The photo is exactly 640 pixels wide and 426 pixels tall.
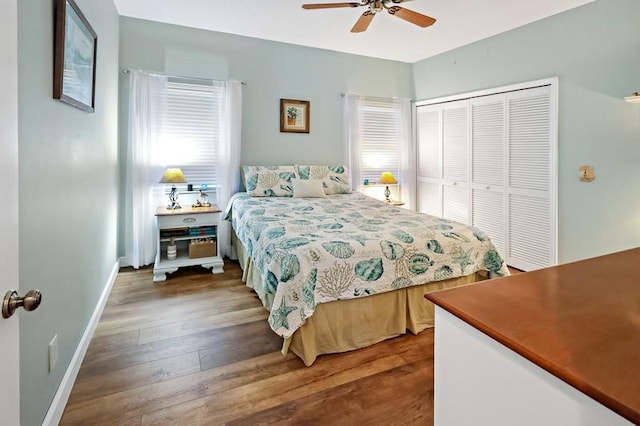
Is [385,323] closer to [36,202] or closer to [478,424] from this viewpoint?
[478,424]

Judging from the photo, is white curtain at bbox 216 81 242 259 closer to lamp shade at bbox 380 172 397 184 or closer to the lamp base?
the lamp base

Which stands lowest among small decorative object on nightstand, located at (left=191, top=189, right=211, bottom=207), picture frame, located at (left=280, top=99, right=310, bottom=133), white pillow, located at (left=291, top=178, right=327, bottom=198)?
small decorative object on nightstand, located at (left=191, top=189, right=211, bottom=207)

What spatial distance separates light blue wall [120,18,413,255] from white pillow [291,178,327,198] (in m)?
0.59

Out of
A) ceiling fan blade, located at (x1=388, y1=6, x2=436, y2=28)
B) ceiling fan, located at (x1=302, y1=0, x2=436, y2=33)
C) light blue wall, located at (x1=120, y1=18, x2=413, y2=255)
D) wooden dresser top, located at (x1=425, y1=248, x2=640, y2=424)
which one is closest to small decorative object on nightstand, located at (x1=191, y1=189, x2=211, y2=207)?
light blue wall, located at (x1=120, y1=18, x2=413, y2=255)

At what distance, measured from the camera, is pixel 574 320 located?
0.74 metres

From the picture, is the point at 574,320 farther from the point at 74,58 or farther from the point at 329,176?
the point at 329,176

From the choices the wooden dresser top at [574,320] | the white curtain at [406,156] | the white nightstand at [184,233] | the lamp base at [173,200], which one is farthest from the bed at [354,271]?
the white curtain at [406,156]

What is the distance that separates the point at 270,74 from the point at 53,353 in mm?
3654

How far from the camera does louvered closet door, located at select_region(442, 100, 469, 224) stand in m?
4.37

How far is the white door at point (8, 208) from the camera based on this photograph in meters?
0.70

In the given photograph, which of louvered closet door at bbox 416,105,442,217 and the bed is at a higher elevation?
louvered closet door at bbox 416,105,442,217

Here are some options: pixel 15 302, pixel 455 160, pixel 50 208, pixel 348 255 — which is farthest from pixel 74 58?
pixel 455 160

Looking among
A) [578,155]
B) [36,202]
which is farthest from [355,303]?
[578,155]

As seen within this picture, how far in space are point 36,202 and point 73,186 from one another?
0.58 meters
